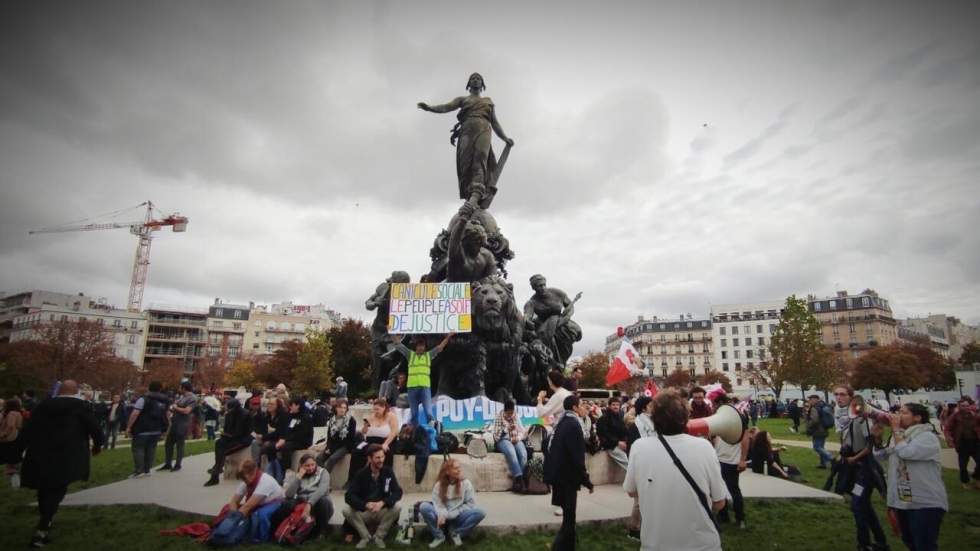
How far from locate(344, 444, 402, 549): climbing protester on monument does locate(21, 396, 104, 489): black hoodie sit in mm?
3258

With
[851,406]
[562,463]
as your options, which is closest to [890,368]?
[851,406]

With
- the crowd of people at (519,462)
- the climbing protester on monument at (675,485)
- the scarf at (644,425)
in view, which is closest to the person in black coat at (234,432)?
the crowd of people at (519,462)

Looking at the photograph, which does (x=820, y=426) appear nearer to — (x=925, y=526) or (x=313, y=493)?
(x=925, y=526)

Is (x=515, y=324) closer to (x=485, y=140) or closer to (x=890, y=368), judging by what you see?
(x=485, y=140)

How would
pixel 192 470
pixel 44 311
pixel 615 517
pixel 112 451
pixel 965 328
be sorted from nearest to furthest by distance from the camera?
pixel 615 517 < pixel 192 470 < pixel 112 451 < pixel 44 311 < pixel 965 328

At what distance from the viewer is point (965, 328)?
456 ft

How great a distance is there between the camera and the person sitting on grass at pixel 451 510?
587cm

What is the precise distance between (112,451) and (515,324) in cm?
1389

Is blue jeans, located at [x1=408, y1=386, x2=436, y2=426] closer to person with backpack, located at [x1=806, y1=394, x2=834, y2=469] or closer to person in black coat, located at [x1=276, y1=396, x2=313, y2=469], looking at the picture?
person in black coat, located at [x1=276, y1=396, x2=313, y2=469]

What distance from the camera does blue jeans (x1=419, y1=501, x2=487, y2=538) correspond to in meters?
5.88

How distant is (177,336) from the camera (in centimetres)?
8300

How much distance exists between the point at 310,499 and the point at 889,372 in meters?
65.4

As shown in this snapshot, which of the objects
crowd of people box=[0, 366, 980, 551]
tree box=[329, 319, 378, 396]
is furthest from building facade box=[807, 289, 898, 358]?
crowd of people box=[0, 366, 980, 551]

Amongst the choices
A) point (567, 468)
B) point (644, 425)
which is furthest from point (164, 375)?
point (567, 468)
